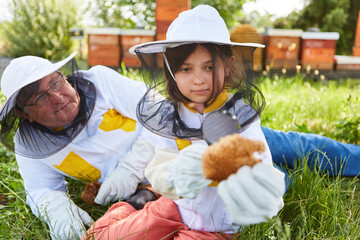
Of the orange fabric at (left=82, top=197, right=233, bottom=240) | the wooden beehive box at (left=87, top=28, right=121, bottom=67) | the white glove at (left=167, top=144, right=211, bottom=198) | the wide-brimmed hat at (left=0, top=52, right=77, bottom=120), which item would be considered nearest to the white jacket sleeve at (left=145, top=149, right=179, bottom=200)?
the white glove at (left=167, top=144, right=211, bottom=198)

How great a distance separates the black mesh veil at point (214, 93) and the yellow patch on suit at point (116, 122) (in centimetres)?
72

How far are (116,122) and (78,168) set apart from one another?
391mm

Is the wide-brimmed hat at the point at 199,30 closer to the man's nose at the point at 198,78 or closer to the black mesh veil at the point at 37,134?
the man's nose at the point at 198,78

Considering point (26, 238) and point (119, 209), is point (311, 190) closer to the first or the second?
point (119, 209)

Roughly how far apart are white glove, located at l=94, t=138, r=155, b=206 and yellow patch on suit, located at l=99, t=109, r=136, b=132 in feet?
0.50

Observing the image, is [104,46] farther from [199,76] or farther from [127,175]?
[199,76]

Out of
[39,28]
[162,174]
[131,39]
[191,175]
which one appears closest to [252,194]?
[191,175]

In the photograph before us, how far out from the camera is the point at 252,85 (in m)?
1.34

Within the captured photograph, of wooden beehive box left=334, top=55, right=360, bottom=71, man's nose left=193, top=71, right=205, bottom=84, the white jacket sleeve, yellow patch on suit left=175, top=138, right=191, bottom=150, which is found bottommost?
wooden beehive box left=334, top=55, right=360, bottom=71

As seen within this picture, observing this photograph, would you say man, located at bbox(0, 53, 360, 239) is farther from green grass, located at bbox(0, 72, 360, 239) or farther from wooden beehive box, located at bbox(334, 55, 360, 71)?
wooden beehive box, located at bbox(334, 55, 360, 71)

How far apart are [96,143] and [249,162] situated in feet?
4.85

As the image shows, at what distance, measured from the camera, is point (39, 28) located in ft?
31.1

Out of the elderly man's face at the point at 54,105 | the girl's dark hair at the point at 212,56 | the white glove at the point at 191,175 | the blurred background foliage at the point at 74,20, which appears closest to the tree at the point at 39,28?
the blurred background foliage at the point at 74,20

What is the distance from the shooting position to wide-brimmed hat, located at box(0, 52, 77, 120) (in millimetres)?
1681
